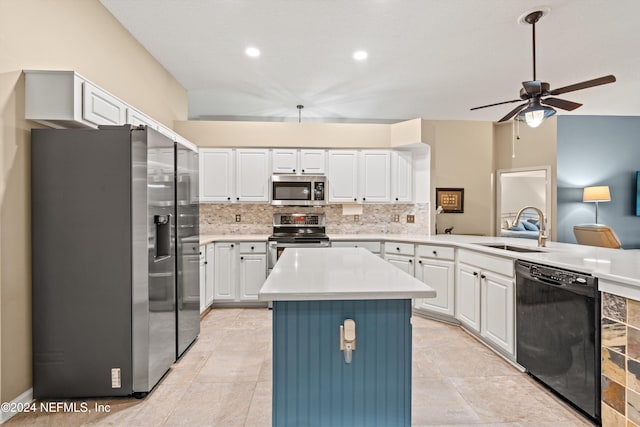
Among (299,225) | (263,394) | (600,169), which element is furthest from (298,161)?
(600,169)

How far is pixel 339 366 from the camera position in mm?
1478

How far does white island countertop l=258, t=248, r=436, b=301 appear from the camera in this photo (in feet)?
4.47

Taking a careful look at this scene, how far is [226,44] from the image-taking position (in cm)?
319

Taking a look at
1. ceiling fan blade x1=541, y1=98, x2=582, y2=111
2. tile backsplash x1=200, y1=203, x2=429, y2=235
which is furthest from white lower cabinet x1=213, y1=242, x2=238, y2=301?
ceiling fan blade x1=541, y1=98, x2=582, y2=111

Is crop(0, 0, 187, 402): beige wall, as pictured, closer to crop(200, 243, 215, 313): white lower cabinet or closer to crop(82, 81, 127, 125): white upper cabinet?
crop(82, 81, 127, 125): white upper cabinet

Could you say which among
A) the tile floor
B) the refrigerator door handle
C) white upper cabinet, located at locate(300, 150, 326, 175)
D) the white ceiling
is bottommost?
the tile floor

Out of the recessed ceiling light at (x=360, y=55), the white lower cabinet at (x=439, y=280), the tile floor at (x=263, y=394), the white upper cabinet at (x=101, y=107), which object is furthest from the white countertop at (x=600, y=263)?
the white upper cabinet at (x=101, y=107)

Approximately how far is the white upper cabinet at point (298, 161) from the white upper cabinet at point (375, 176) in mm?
619

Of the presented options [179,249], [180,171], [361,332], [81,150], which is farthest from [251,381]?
[81,150]

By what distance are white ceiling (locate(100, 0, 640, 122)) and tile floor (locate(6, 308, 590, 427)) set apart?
2998 millimetres

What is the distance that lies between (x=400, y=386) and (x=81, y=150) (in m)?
2.42

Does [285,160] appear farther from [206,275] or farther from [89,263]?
[89,263]

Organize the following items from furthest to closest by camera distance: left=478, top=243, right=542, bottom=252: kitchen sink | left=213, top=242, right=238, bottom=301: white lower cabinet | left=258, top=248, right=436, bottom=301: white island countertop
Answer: left=213, top=242, right=238, bottom=301: white lower cabinet → left=478, top=243, right=542, bottom=252: kitchen sink → left=258, top=248, right=436, bottom=301: white island countertop

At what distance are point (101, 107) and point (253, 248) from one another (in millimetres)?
2395
